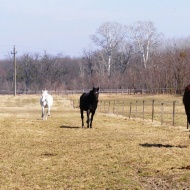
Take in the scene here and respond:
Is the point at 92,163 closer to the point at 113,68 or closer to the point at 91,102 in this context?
the point at 91,102

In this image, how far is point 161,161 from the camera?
11.9 meters

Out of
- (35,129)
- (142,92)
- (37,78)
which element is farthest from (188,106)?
(37,78)

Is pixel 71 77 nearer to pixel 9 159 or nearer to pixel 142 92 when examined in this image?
pixel 142 92

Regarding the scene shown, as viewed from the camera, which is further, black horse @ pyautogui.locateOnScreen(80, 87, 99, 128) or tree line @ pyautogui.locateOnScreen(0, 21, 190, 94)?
tree line @ pyautogui.locateOnScreen(0, 21, 190, 94)

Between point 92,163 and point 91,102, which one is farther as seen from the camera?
point 91,102

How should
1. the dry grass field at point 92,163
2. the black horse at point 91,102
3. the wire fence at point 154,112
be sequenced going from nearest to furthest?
the dry grass field at point 92,163 → the black horse at point 91,102 → the wire fence at point 154,112

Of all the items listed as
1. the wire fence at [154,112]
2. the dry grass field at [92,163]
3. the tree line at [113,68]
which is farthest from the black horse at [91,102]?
the tree line at [113,68]

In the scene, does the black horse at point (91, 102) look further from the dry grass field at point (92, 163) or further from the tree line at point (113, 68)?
the tree line at point (113, 68)

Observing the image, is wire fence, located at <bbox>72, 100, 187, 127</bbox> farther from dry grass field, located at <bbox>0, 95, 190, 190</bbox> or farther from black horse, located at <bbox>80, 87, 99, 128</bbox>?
dry grass field, located at <bbox>0, 95, 190, 190</bbox>

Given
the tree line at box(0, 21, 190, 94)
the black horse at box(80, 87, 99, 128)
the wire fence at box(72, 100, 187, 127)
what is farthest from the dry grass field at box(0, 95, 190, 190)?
the tree line at box(0, 21, 190, 94)

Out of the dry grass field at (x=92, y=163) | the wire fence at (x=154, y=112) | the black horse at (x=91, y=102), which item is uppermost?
the black horse at (x=91, y=102)

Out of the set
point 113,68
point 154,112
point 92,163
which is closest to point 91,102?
point 92,163

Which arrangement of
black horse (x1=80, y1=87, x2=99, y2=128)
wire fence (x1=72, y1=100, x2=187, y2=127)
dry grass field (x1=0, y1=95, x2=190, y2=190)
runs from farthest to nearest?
wire fence (x1=72, y1=100, x2=187, y2=127) < black horse (x1=80, y1=87, x2=99, y2=128) < dry grass field (x1=0, y1=95, x2=190, y2=190)

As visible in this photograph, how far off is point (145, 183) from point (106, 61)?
104066 millimetres
